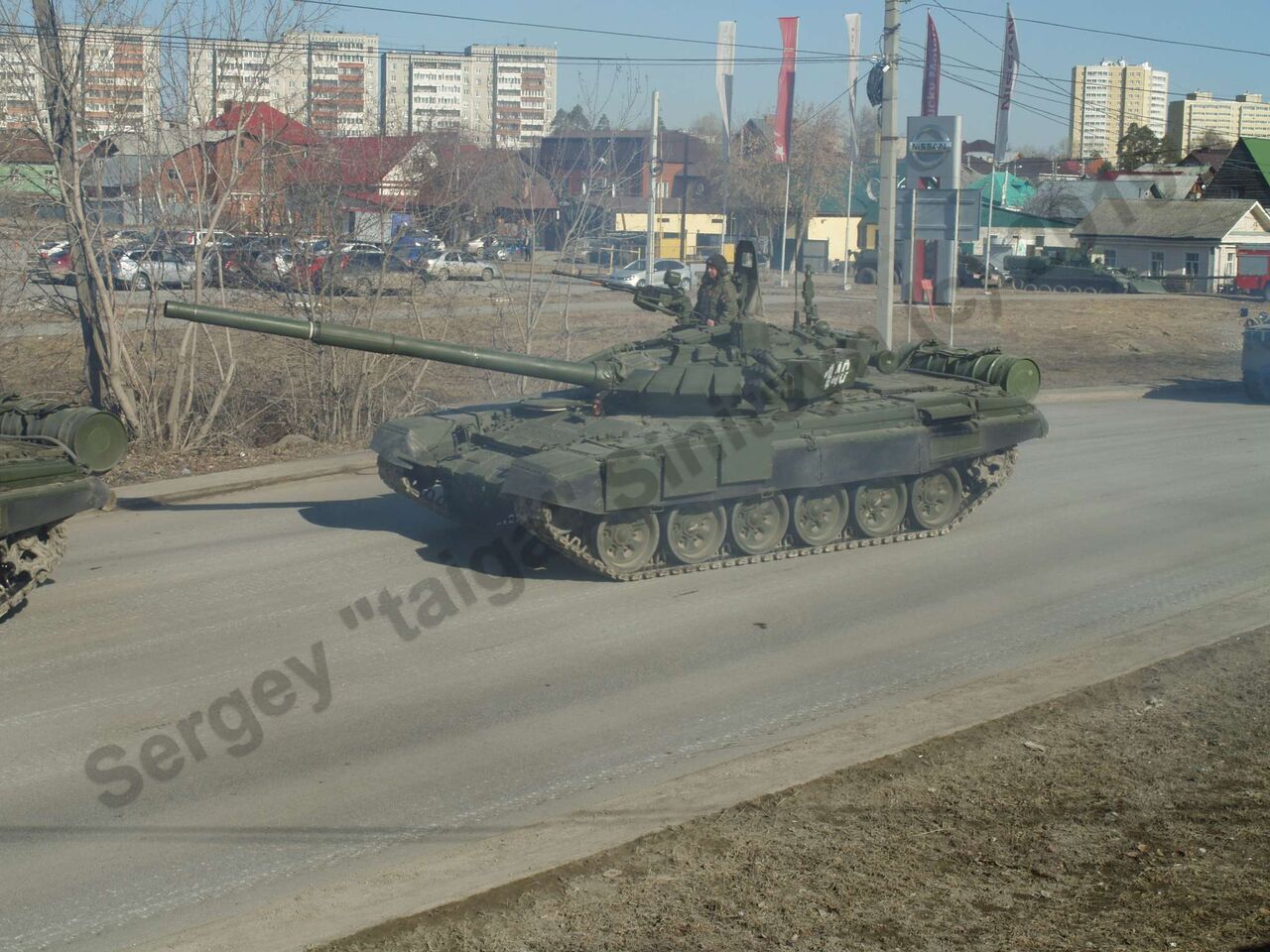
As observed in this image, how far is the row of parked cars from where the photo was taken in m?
16.6

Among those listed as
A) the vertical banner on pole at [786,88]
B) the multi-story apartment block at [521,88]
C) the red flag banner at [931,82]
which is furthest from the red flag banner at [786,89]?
the multi-story apartment block at [521,88]

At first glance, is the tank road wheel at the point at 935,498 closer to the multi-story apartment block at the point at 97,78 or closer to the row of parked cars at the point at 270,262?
the row of parked cars at the point at 270,262

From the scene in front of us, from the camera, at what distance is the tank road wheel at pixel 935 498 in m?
13.5

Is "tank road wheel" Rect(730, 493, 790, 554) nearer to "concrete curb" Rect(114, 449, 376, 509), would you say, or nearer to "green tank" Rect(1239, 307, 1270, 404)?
"concrete curb" Rect(114, 449, 376, 509)

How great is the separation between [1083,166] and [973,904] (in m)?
81.6

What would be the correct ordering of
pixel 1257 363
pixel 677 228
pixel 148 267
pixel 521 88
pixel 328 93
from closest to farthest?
pixel 148 267 → pixel 328 93 → pixel 1257 363 → pixel 677 228 → pixel 521 88

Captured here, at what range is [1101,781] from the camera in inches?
291

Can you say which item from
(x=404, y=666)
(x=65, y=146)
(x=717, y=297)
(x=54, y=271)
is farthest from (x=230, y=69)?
(x=404, y=666)

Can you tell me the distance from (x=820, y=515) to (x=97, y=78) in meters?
9.68

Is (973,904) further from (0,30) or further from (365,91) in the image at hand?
(365,91)

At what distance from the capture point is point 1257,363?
79.4ft

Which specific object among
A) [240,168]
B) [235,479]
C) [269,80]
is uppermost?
[269,80]

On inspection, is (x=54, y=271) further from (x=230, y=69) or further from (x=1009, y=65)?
(x=1009, y=65)

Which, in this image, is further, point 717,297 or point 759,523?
point 717,297
